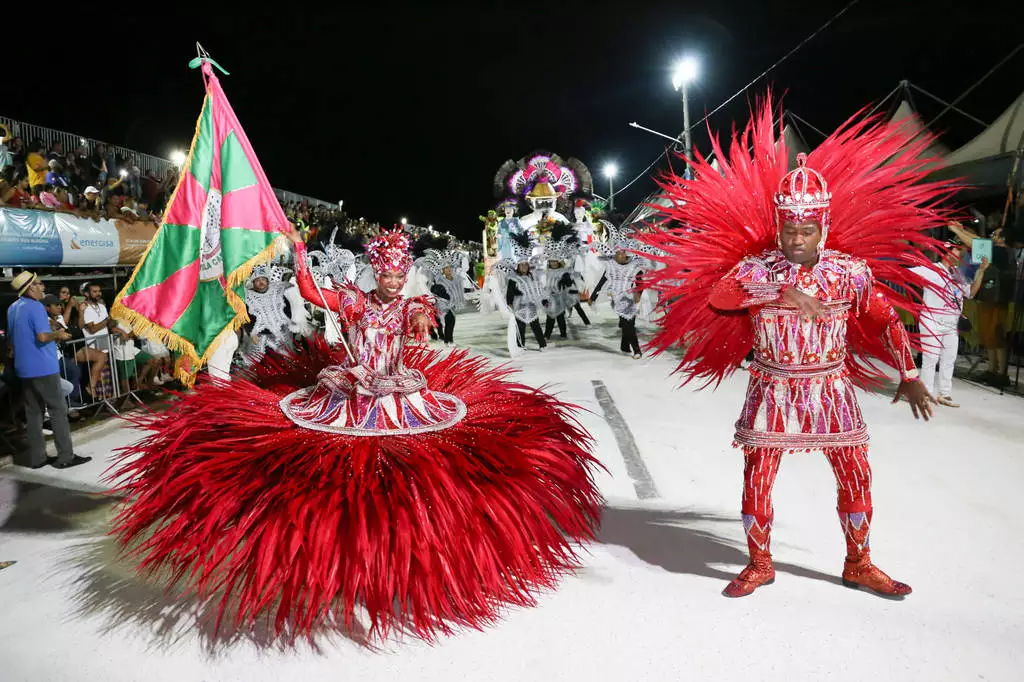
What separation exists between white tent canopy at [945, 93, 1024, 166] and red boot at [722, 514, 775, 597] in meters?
9.26

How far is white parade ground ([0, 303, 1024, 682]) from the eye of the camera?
2.84m

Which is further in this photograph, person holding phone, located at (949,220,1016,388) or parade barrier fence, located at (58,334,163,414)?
person holding phone, located at (949,220,1016,388)

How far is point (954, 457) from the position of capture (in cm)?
541

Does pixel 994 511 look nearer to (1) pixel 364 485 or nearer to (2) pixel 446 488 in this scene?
(2) pixel 446 488

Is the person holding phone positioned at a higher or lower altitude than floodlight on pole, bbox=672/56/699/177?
lower

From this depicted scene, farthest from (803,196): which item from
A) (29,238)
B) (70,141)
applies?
(70,141)

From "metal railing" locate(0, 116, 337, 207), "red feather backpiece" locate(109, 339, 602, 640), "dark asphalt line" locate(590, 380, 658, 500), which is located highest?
"metal railing" locate(0, 116, 337, 207)

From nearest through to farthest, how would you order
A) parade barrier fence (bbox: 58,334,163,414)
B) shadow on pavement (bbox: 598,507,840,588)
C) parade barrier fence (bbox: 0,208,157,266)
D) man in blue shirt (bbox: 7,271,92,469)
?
shadow on pavement (bbox: 598,507,840,588), man in blue shirt (bbox: 7,271,92,469), parade barrier fence (bbox: 58,334,163,414), parade barrier fence (bbox: 0,208,157,266)

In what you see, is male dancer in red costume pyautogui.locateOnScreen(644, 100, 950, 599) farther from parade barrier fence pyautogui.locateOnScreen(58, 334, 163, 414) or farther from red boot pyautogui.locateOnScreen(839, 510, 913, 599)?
parade barrier fence pyautogui.locateOnScreen(58, 334, 163, 414)

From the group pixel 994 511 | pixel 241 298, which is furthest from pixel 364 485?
pixel 994 511


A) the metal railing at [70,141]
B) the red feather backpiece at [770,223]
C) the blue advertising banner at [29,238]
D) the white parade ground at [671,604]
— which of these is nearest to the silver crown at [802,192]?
the red feather backpiece at [770,223]

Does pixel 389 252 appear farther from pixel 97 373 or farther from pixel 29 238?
pixel 29 238

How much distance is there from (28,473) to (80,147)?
10663 mm

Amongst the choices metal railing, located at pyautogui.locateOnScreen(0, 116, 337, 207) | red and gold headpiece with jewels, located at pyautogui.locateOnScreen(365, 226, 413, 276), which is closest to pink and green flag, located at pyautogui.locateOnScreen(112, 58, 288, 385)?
red and gold headpiece with jewels, located at pyautogui.locateOnScreen(365, 226, 413, 276)
